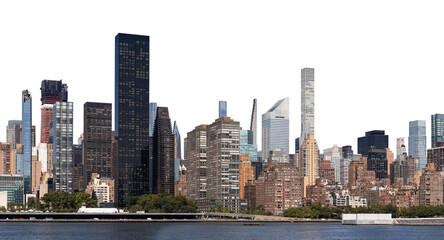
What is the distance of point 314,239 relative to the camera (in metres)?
199

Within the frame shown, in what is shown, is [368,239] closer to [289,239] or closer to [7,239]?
[289,239]

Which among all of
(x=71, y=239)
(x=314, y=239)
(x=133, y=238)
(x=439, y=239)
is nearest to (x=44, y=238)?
(x=71, y=239)

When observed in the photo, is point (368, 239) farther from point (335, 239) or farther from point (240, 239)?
point (240, 239)

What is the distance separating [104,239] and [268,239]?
45.0 m

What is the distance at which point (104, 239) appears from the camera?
18988 cm

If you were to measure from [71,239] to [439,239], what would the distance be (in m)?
101

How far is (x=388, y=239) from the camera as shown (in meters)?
199

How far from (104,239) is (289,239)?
5019 cm

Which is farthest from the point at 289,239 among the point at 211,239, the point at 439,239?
the point at 439,239

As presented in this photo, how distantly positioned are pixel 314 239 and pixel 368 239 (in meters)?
14.8

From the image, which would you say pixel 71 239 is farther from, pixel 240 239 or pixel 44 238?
pixel 240 239

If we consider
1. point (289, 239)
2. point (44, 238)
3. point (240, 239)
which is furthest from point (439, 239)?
point (44, 238)

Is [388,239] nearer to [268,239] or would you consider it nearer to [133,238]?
[268,239]

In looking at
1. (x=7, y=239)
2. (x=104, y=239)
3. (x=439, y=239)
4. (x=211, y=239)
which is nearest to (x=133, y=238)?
(x=104, y=239)
